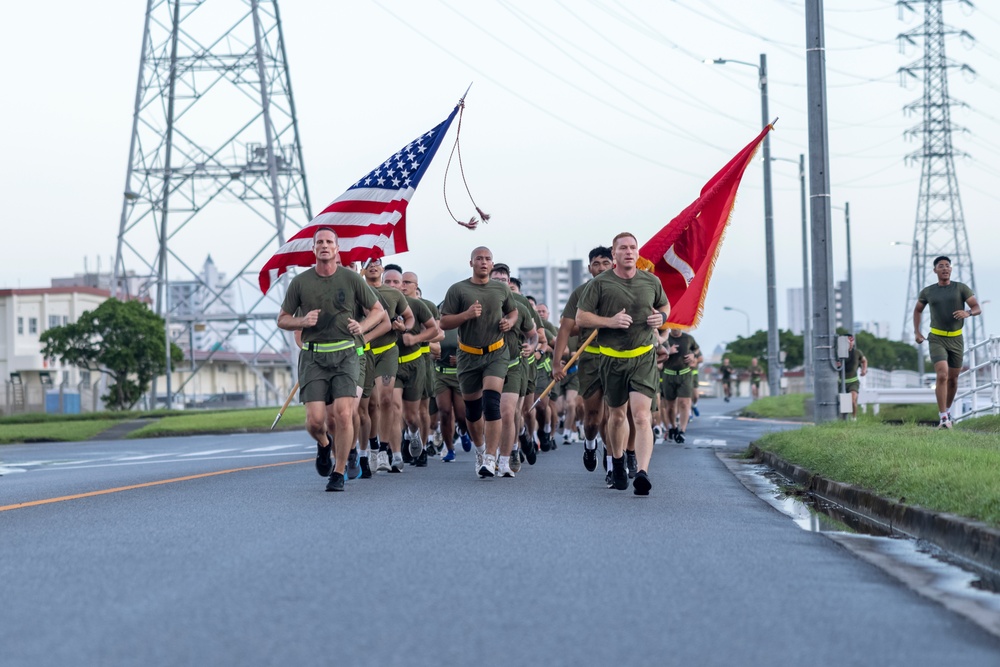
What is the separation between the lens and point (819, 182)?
1819 cm

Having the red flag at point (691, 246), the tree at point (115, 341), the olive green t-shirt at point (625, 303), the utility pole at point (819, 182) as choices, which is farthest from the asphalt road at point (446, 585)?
the tree at point (115, 341)

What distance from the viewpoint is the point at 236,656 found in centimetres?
488

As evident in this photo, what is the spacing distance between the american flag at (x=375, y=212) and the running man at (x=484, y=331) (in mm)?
2109

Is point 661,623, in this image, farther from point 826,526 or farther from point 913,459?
point 913,459

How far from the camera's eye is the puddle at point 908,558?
612 centimetres

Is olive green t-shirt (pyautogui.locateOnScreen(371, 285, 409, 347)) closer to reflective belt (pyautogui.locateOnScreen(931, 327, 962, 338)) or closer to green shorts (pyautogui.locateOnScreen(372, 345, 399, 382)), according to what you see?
green shorts (pyautogui.locateOnScreen(372, 345, 399, 382))

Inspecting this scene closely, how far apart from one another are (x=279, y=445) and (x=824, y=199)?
9.99 m

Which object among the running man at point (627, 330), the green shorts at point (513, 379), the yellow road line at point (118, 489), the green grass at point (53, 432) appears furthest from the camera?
the green grass at point (53, 432)

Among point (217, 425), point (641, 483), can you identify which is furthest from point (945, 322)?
point (217, 425)

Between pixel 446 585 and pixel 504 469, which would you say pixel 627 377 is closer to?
pixel 504 469

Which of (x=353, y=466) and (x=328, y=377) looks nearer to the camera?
(x=328, y=377)

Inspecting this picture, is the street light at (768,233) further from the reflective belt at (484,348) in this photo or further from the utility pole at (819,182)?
the reflective belt at (484,348)

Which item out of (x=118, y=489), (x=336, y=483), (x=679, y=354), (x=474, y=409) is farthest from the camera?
(x=679, y=354)

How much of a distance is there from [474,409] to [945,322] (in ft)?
24.3
